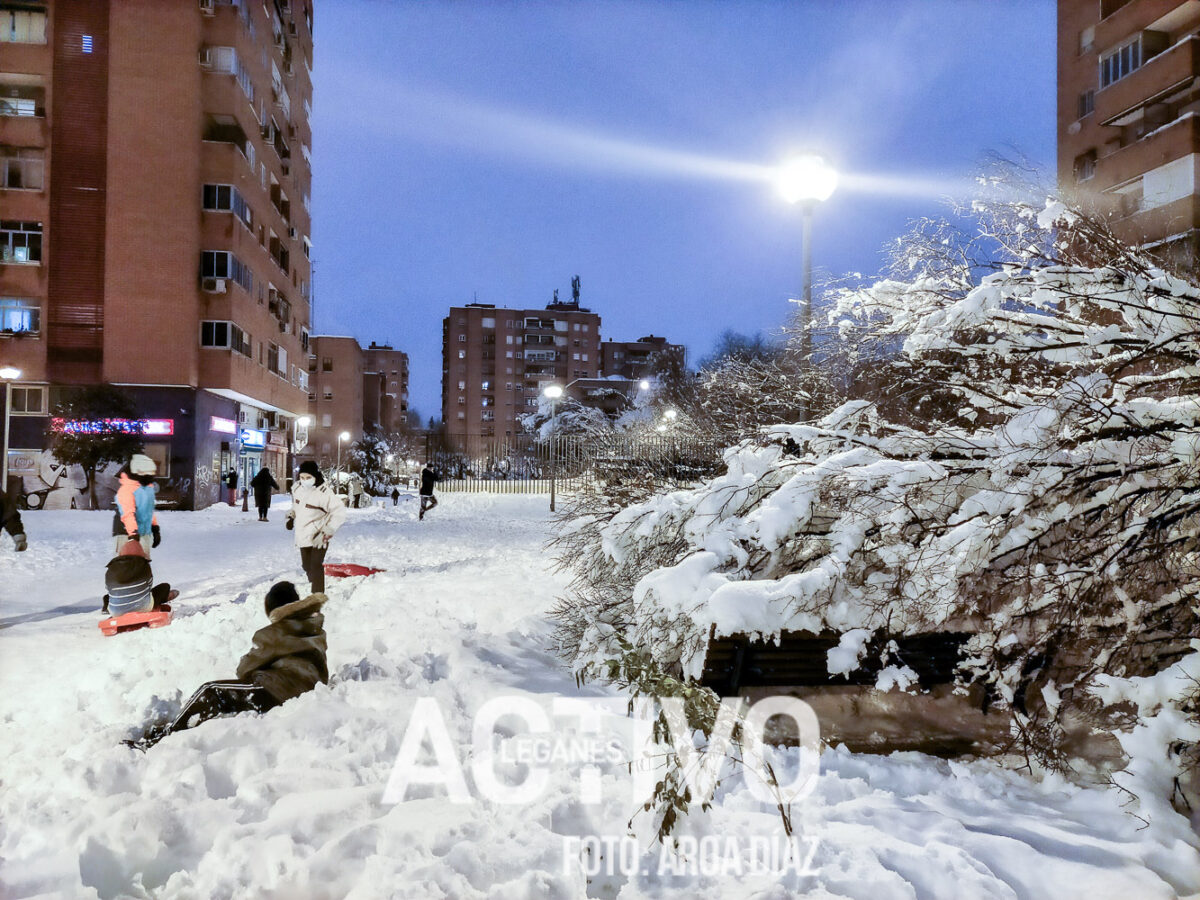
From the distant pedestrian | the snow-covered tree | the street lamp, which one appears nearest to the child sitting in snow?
the snow-covered tree

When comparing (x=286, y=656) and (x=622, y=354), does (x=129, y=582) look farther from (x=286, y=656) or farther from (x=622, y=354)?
(x=622, y=354)

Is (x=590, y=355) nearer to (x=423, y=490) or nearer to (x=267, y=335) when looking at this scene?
(x=267, y=335)

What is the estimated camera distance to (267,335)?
3291 centimetres

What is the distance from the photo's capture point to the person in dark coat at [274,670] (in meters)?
4.27

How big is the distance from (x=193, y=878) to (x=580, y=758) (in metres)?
A: 1.89

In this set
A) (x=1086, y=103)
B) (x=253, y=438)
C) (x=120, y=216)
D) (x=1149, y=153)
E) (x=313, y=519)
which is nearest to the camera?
(x=313, y=519)

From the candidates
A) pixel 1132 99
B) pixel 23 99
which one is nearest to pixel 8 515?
pixel 23 99

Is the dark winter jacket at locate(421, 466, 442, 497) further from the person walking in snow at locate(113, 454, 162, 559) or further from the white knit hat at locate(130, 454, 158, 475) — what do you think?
the white knit hat at locate(130, 454, 158, 475)

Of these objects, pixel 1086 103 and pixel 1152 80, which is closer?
pixel 1152 80

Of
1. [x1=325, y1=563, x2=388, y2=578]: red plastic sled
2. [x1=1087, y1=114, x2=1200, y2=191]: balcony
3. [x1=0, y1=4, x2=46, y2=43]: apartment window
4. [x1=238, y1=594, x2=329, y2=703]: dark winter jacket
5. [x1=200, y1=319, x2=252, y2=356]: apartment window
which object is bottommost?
[x1=325, y1=563, x2=388, y2=578]: red plastic sled

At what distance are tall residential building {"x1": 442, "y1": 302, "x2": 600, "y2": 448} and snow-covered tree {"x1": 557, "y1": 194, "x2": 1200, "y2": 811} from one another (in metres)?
109

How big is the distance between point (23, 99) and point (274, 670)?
3103cm

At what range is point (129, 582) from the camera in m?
7.07

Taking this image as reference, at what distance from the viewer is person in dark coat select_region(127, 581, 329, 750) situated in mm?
4266
